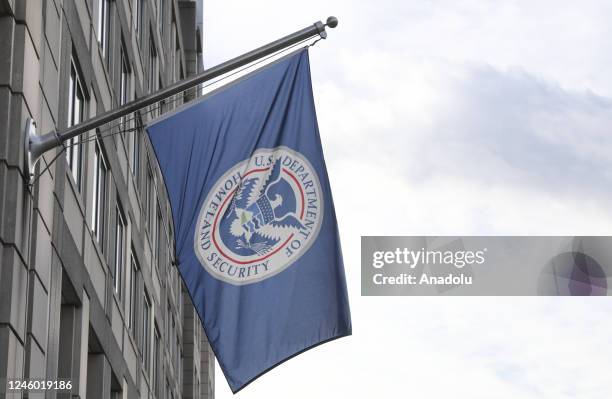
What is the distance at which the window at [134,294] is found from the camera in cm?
3058

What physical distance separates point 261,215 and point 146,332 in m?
19.2

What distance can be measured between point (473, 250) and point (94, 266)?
25.8 meters

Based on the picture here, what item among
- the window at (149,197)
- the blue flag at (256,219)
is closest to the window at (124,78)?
the window at (149,197)

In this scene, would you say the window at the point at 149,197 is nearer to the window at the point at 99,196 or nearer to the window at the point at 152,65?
the window at the point at 152,65

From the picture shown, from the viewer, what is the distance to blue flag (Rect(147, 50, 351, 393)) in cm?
1595

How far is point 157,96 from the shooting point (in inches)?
599

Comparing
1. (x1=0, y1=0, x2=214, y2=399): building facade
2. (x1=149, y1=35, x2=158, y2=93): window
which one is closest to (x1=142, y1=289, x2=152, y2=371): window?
(x1=0, y1=0, x2=214, y2=399): building facade

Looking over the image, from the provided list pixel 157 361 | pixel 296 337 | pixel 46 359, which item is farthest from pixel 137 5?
pixel 296 337

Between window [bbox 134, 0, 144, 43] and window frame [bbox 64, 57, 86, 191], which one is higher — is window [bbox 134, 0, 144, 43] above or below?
above

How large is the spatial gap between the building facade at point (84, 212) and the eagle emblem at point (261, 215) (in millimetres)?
1718

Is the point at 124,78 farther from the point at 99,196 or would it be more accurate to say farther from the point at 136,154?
the point at 99,196

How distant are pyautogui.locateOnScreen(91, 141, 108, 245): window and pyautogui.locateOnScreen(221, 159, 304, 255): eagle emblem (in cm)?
866

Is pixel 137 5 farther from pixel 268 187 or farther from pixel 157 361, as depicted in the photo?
pixel 268 187

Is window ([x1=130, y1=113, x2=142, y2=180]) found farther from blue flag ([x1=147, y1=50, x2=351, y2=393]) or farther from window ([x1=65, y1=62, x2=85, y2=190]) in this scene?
blue flag ([x1=147, y1=50, x2=351, y2=393])
